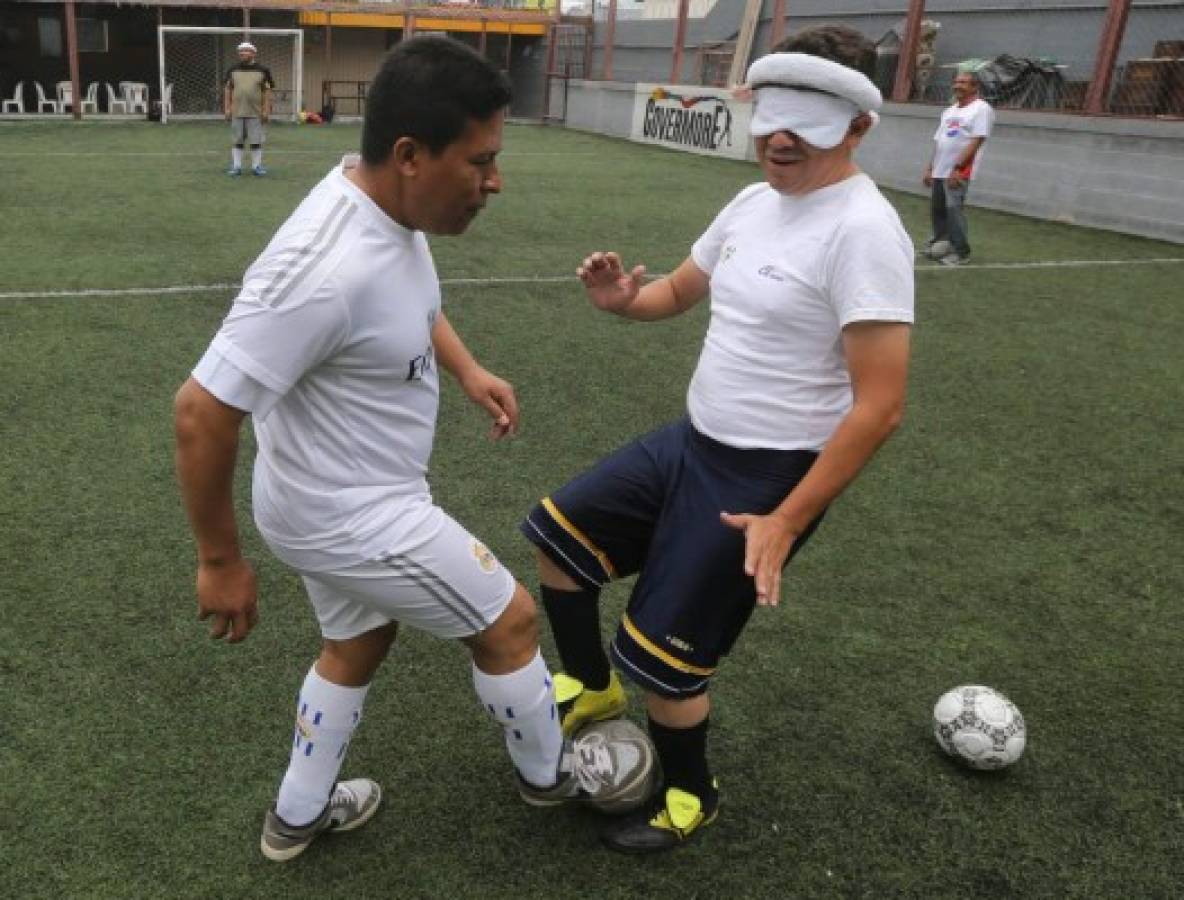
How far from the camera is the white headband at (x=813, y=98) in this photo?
2.23 metres

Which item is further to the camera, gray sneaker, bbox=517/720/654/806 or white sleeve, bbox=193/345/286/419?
gray sneaker, bbox=517/720/654/806

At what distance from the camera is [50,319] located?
6680 mm

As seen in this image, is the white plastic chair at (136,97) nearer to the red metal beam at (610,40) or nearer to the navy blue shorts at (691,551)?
the red metal beam at (610,40)

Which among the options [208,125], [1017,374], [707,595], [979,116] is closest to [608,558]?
[707,595]

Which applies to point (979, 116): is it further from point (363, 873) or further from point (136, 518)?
point (363, 873)

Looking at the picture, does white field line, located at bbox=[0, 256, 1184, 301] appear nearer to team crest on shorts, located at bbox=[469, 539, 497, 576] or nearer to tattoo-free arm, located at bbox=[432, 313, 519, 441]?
tattoo-free arm, located at bbox=[432, 313, 519, 441]

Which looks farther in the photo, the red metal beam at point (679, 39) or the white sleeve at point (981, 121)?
the red metal beam at point (679, 39)

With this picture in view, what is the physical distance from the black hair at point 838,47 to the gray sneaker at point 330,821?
206cm

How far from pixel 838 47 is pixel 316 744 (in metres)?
1.97

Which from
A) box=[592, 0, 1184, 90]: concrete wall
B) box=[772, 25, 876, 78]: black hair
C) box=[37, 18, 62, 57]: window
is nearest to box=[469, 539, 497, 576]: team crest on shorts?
box=[772, 25, 876, 78]: black hair

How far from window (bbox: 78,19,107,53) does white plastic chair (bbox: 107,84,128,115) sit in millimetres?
1727

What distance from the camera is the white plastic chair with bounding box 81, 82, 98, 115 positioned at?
84.0ft

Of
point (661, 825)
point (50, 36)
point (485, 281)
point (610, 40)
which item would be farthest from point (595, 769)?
point (50, 36)

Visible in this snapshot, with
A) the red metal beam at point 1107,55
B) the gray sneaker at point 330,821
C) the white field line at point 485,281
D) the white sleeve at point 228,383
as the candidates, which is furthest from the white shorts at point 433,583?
the red metal beam at point 1107,55
